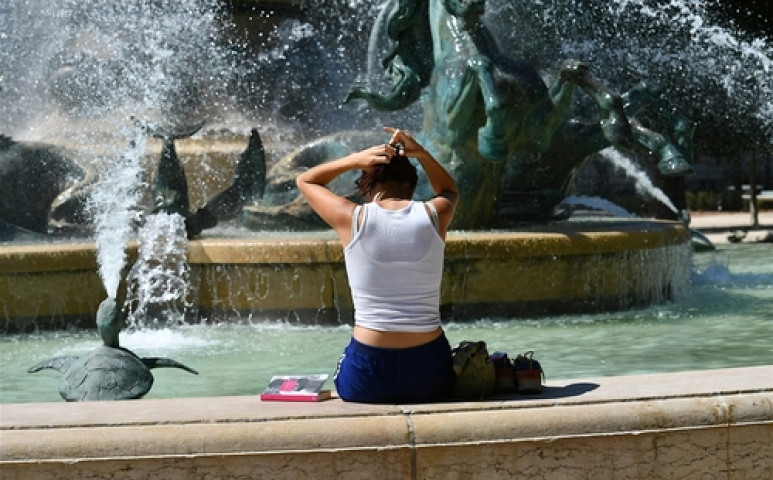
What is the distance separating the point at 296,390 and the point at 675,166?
18.8 ft

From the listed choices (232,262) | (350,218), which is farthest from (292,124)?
(350,218)

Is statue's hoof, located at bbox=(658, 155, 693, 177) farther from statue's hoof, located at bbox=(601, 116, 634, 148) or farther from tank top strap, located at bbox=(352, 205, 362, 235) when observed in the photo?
tank top strap, located at bbox=(352, 205, 362, 235)

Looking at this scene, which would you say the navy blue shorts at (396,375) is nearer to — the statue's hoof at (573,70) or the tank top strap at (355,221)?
the tank top strap at (355,221)

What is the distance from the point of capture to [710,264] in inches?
525

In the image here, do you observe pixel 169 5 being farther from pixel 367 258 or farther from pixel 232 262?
pixel 367 258

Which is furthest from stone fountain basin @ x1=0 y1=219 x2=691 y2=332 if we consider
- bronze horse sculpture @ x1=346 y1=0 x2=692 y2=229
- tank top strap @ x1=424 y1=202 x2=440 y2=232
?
tank top strap @ x1=424 y1=202 x2=440 y2=232

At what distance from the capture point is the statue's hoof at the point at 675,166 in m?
9.17

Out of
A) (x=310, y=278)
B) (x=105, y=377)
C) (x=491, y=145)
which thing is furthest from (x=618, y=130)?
(x=105, y=377)

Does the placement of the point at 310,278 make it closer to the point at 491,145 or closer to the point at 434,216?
the point at 491,145

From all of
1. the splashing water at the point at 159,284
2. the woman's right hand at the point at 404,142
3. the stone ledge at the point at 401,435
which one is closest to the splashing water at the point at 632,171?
the splashing water at the point at 159,284

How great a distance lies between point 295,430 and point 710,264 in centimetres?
1031

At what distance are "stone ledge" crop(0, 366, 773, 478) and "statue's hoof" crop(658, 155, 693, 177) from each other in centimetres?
546

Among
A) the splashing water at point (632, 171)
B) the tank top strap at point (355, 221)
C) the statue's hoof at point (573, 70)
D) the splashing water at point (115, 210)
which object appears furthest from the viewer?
the splashing water at point (632, 171)

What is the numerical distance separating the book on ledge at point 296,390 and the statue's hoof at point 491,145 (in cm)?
534
